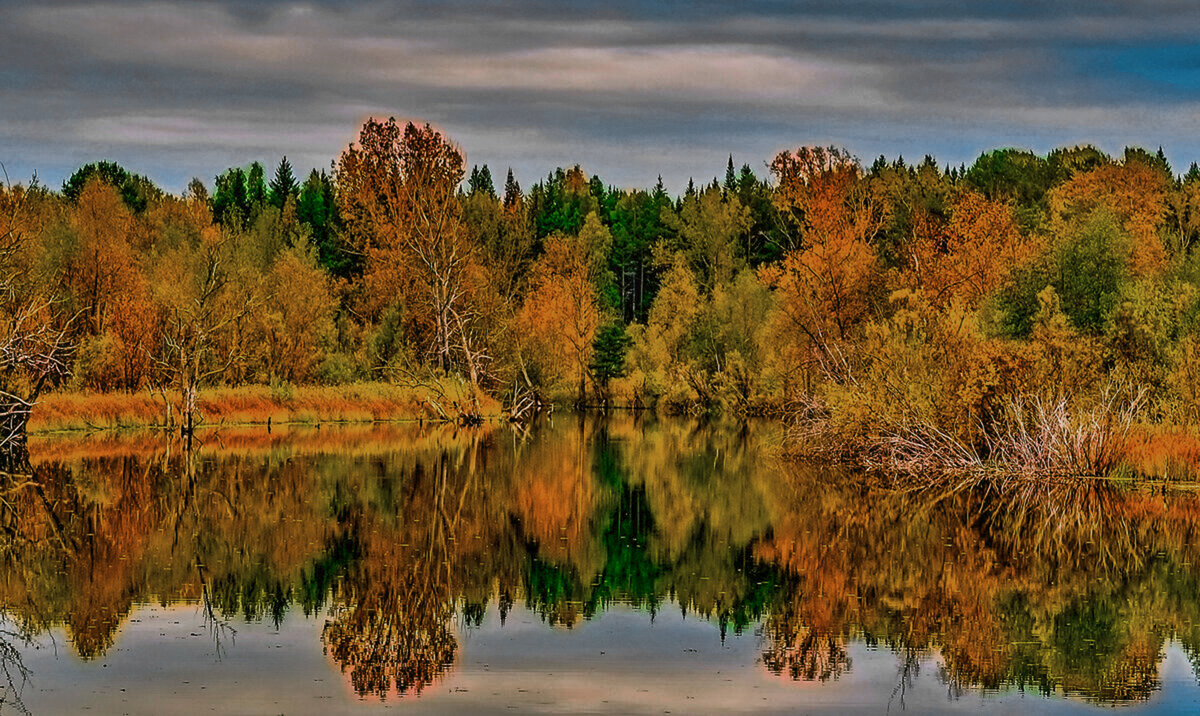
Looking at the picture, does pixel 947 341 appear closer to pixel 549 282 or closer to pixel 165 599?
pixel 165 599

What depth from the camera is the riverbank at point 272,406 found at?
47.8 meters

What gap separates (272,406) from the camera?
54125 millimetres

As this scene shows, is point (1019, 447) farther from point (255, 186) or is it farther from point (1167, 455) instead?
point (255, 186)

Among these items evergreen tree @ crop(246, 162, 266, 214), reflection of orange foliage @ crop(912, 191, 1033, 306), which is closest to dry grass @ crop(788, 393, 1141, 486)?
reflection of orange foliage @ crop(912, 191, 1033, 306)

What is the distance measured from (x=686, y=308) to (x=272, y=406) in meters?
25.2

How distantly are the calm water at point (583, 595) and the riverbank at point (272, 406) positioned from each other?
13006mm

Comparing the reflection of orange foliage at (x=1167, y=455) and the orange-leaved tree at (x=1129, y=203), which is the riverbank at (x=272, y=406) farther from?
the reflection of orange foliage at (x=1167, y=455)

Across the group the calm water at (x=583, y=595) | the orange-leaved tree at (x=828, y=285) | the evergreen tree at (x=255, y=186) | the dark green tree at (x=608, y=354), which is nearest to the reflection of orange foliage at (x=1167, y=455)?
the calm water at (x=583, y=595)

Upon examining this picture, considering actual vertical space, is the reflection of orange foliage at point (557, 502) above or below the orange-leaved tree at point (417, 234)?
below

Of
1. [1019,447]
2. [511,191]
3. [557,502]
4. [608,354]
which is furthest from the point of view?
[511,191]

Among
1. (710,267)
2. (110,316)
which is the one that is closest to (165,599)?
(110,316)

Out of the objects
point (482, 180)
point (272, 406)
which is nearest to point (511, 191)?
point (482, 180)

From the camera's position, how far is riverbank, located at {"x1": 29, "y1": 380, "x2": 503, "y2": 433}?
4784cm

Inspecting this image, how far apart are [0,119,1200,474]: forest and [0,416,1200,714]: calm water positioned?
3.98 m
